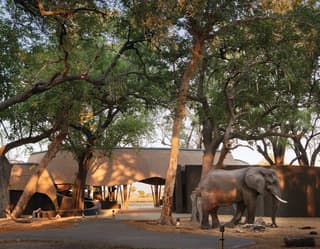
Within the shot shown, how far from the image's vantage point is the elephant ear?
1670cm

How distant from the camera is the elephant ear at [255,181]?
54.8ft

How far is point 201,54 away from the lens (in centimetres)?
1867

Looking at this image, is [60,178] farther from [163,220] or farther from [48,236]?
[48,236]

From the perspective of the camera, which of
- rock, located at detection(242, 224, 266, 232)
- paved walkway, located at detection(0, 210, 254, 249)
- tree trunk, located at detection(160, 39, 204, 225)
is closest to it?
paved walkway, located at detection(0, 210, 254, 249)

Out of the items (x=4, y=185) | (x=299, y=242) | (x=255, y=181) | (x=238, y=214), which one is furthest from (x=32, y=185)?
(x=299, y=242)

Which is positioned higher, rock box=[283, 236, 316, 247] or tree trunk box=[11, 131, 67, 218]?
tree trunk box=[11, 131, 67, 218]

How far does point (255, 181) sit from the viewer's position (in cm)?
1673

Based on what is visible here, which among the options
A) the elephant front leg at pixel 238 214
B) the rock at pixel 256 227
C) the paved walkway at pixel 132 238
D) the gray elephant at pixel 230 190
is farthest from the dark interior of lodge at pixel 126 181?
the paved walkway at pixel 132 238

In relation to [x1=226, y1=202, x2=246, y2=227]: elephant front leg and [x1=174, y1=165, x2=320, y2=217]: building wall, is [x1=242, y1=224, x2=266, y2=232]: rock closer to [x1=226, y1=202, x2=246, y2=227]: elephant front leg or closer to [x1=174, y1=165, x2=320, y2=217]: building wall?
[x1=226, y1=202, x2=246, y2=227]: elephant front leg

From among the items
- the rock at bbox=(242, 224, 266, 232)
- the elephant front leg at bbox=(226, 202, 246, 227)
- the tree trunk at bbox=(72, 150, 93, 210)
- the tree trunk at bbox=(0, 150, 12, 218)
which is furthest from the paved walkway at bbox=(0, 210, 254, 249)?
the tree trunk at bbox=(72, 150, 93, 210)

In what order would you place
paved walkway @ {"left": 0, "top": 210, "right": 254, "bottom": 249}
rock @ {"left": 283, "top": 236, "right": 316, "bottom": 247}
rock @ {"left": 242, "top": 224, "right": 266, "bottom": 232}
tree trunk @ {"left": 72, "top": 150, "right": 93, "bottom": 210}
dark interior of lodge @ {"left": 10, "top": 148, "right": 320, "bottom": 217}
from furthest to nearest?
tree trunk @ {"left": 72, "top": 150, "right": 93, "bottom": 210}
dark interior of lodge @ {"left": 10, "top": 148, "right": 320, "bottom": 217}
rock @ {"left": 242, "top": 224, "right": 266, "bottom": 232}
paved walkway @ {"left": 0, "top": 210, "right": 254, "bottom": 249}
rock @ {"left": 283, "top": 236, "right": 316, "bottom": 247}

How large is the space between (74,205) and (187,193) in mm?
6183

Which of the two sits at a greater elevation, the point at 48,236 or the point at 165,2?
the point at 165,2

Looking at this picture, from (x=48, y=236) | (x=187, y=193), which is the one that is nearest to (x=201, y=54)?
(x=48, y=236)
